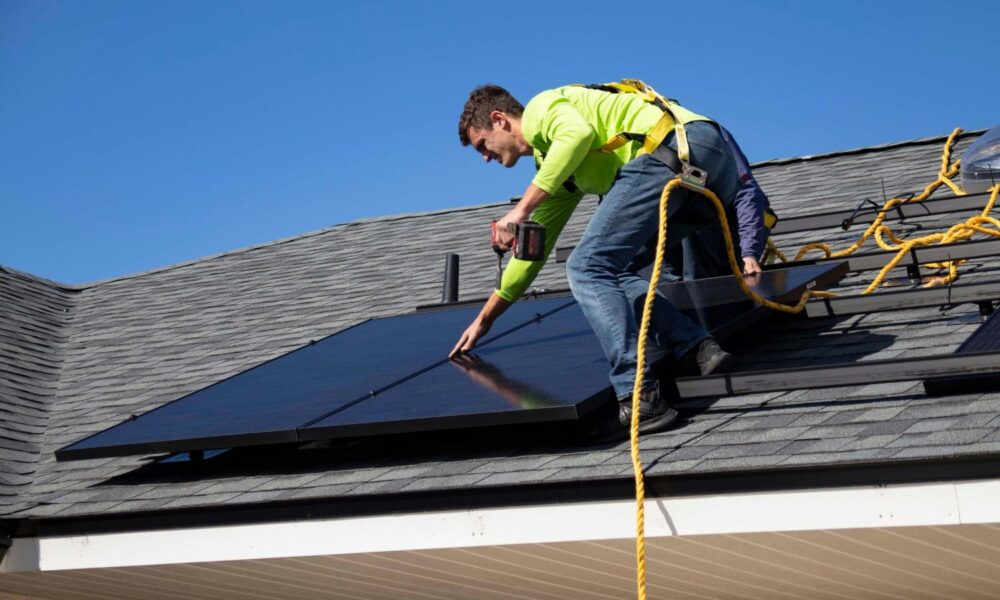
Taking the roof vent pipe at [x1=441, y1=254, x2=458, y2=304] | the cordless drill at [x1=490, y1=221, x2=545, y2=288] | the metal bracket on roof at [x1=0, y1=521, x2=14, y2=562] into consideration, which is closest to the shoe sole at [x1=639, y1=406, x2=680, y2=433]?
the cordless drill at [x1=490, y1=221, x2=545, y2=288]

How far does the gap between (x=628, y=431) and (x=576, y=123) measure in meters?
1.16

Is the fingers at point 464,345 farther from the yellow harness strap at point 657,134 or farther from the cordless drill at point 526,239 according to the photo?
the yellow harness strap at point 657,134

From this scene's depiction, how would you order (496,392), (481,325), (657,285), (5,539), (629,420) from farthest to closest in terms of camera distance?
1. (481,325)
2. (5,539)
3. (657,285)
4. (496,392)
5. (629,420)

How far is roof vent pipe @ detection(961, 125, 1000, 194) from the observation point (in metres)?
7.09

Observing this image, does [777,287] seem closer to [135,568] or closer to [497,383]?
[497,383]

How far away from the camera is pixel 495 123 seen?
16.0 feet

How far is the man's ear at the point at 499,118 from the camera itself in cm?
487

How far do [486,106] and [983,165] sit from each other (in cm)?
363

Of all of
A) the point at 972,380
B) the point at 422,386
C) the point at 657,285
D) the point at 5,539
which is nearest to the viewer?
the point at 972,380

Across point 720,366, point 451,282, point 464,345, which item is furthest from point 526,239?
point 451,282

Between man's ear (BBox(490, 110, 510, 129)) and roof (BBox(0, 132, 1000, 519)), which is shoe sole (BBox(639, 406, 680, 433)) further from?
man's ear (BBox(490, 110, 510, 129))

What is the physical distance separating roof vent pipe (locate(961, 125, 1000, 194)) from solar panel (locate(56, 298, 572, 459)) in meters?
2.53

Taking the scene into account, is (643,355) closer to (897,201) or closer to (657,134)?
(657,134)

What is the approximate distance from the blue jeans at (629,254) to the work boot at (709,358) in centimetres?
3
